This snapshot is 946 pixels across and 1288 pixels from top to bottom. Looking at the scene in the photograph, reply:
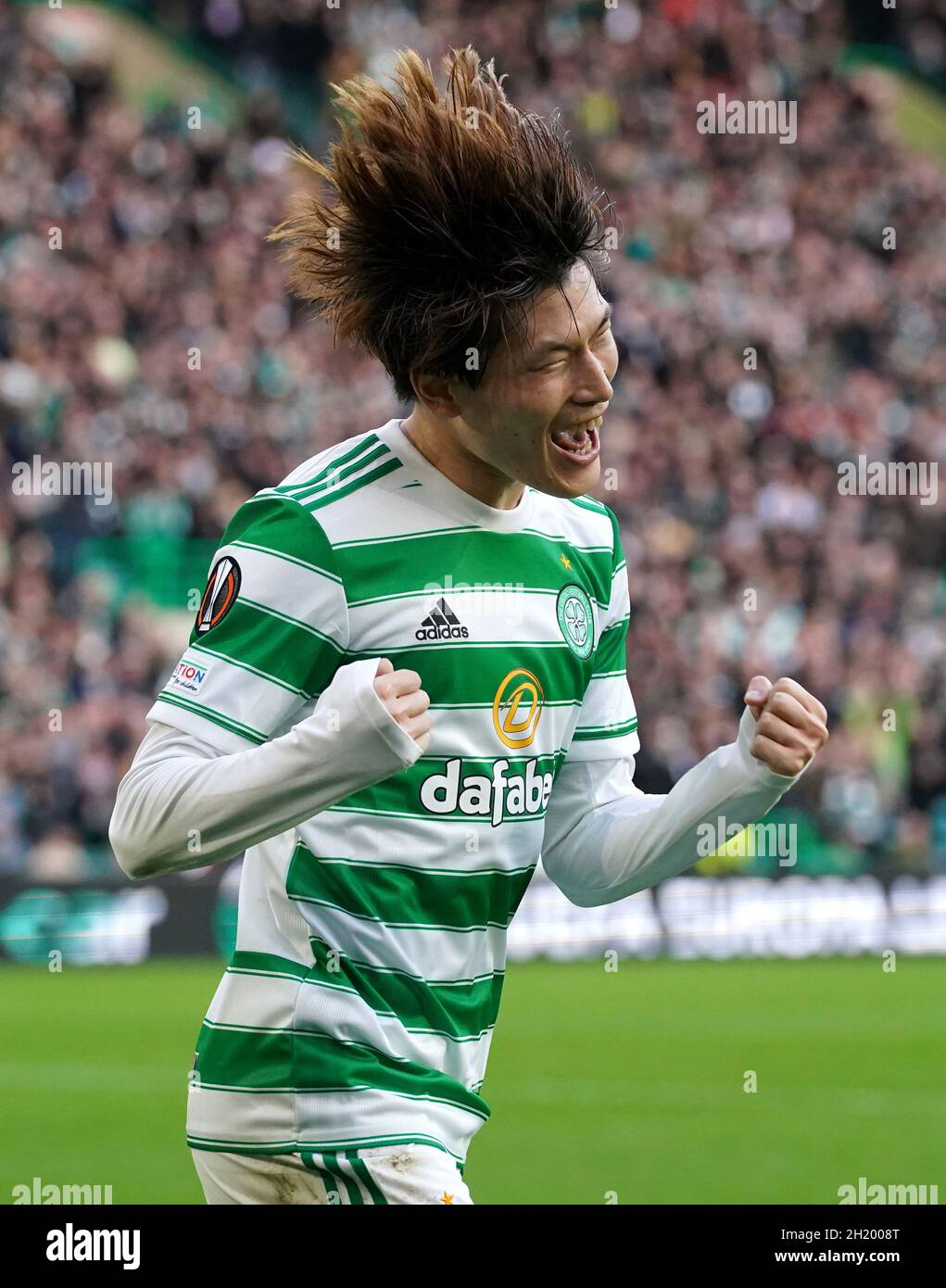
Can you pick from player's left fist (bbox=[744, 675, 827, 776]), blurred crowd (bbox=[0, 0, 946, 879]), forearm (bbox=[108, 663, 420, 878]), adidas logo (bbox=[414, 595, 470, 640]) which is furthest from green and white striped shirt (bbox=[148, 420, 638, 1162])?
blurred crowd (bbox=[0, 0, 946, 879])

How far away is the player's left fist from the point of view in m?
3.21

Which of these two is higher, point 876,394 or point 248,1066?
point 876,394

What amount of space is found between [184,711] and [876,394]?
15105 millimetres

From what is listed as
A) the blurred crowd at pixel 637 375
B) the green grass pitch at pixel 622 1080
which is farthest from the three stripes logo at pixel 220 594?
the blurred crowd at pixel 637 375

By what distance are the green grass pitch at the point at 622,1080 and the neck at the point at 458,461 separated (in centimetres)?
452

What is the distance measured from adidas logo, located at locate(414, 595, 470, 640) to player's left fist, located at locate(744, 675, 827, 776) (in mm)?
481

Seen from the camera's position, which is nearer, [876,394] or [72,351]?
[72,351]

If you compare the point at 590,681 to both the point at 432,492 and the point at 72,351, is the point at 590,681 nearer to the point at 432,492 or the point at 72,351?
the point at 432,492

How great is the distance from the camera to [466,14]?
62.2 ft

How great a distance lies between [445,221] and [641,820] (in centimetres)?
107

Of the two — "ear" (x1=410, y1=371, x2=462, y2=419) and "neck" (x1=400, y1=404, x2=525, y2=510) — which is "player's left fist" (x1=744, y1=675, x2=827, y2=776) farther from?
"ear" (x1=410, y1=371, x2=462, y2=419)

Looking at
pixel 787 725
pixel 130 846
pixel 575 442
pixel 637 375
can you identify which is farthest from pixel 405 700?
pixel 637 375

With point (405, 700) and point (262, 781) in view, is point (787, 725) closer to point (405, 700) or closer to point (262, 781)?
point (405, 700)

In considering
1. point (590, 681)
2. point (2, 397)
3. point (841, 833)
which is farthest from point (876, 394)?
point (590, 681)
